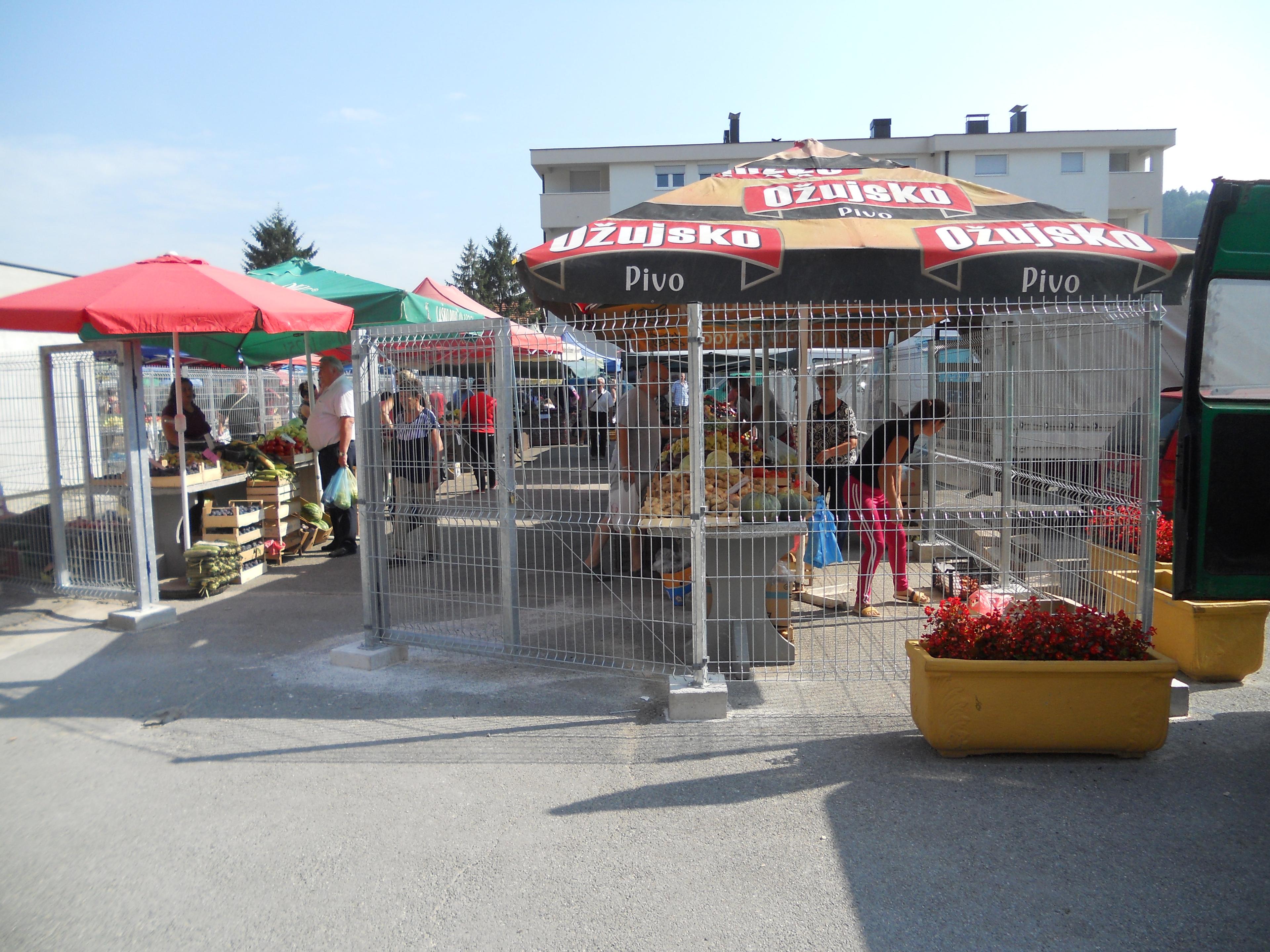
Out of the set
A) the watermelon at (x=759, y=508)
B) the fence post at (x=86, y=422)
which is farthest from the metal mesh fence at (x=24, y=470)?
the watermelon at (x=759, y=508)

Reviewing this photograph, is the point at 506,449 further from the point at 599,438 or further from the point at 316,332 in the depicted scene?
the point at 316,332

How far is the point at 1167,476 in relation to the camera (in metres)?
6.20

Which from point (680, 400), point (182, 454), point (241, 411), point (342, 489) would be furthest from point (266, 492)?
point (680, 400)

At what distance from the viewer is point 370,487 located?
17.8 feet

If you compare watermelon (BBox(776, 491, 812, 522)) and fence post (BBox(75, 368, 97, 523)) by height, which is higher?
fence post (BBox(75, 368, 97, 523))

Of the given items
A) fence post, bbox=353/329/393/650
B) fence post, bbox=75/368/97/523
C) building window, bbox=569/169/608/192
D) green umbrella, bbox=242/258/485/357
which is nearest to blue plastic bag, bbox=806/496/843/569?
fence post, bbox=353/329/393/650

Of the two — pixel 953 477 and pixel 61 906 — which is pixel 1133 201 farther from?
pixel 61 906

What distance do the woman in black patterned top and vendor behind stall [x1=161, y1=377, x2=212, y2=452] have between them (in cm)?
635

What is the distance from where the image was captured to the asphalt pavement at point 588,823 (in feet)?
9.30

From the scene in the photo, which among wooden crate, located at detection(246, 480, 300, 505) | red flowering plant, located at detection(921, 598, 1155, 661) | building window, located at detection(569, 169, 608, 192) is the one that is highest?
building window, located at detection(569, 169, 608, 192)

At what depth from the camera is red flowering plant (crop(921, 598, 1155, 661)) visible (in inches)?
156

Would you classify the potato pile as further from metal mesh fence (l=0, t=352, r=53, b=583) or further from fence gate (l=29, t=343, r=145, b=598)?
metal mesh fence (l=0, t=352, r=53, b=583)

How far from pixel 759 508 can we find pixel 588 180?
123 feet

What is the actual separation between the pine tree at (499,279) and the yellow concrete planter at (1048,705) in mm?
53261
